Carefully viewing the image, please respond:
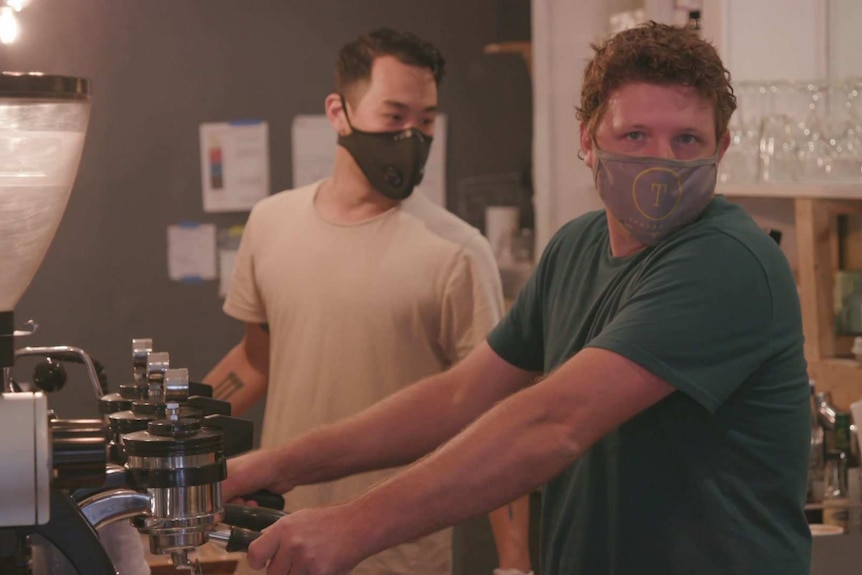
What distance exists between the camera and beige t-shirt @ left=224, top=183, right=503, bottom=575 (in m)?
2.52

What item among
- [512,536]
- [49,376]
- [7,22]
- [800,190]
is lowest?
[512,536]

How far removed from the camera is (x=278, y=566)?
1.21 m

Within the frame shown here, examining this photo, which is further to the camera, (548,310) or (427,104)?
(427,104)

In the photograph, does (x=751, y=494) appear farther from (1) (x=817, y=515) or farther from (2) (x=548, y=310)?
(1) (x=817, y=515)

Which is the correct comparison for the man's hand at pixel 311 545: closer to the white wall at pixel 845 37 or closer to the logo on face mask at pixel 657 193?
the logo on face mask at pixel 657 193

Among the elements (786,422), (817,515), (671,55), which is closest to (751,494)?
(786,422)

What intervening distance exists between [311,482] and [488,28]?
312 cm

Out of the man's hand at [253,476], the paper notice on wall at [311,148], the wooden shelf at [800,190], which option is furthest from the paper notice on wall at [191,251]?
the man's hand at [253,476]

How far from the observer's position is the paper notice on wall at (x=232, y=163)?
14.3 feet

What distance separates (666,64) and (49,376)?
0.91 metres

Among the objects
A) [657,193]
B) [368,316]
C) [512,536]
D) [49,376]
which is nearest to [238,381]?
[368,316]

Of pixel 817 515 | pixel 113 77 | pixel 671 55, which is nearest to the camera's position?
pixel 671 55

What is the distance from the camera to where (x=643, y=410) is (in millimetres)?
1494

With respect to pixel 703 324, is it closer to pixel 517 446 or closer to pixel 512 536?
pixel 517 446
